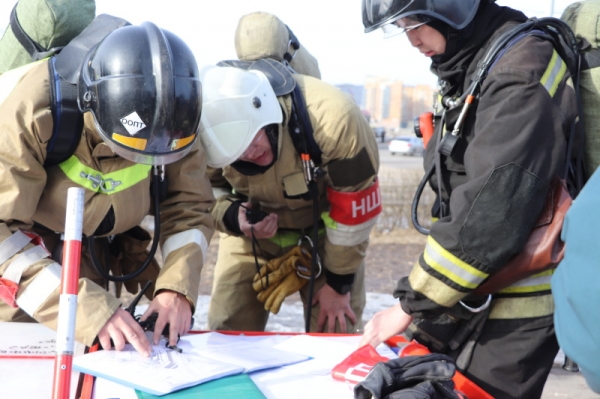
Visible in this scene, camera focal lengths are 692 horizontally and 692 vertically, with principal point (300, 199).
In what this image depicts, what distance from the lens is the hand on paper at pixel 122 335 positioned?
6.93ft

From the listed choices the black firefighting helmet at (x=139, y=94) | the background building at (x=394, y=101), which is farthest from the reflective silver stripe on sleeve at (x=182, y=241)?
the background building at (x=394, y=101)

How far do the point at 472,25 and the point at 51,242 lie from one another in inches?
66.9

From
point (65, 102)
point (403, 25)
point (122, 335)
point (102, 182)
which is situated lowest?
point (122, 335)

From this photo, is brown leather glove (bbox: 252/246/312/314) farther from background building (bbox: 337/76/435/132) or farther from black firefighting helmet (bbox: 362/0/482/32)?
background building (bbox: 337/76/435/132)

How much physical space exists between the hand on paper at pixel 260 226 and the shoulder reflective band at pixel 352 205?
0.28 metres

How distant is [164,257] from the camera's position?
104 inches

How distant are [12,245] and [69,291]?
2.18 ft

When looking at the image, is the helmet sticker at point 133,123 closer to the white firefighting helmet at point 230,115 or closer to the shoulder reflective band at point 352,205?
the white firefighting helmet at point 230,115

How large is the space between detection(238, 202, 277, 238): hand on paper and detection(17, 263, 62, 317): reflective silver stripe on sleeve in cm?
121

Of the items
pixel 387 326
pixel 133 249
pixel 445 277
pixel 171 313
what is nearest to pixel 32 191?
pixel 171 313

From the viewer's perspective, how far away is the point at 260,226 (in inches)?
128

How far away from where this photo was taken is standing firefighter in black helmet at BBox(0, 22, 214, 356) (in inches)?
85.0

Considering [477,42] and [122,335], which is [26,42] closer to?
[122,335]

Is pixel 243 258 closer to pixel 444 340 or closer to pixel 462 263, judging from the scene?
pixel 444 340
